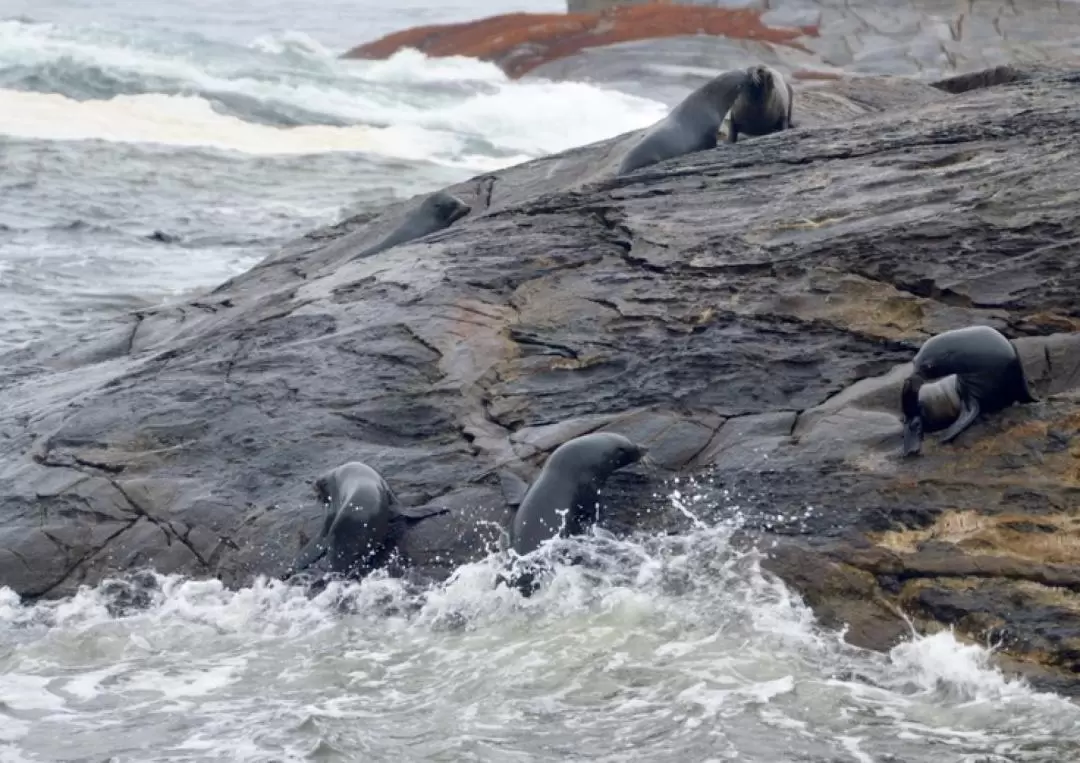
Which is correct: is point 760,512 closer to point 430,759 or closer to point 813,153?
point 430,759

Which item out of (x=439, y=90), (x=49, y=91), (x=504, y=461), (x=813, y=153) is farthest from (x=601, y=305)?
(x=439, y=90)

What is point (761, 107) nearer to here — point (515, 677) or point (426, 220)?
point (426, 220)

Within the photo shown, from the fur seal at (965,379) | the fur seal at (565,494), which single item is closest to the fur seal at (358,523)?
the fur seal at (565,494)

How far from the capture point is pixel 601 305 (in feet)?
28.1

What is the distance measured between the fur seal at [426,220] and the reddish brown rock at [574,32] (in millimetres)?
24814

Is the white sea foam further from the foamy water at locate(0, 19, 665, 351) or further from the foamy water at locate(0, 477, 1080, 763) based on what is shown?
the foamy water at locate(0, 477, 1080, 763)

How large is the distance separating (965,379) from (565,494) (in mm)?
1813

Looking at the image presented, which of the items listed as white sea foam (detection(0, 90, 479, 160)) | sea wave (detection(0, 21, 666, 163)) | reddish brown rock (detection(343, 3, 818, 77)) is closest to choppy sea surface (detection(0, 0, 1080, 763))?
sea wave (detection(0, 21, 666, 163))

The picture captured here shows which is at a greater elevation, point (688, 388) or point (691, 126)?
point (691, 126)

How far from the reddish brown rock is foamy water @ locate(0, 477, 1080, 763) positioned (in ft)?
95.9

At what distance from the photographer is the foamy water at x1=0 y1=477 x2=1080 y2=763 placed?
5.57 metres

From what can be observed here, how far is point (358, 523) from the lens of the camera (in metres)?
7.10

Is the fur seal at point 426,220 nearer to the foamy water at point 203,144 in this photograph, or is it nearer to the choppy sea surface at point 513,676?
the foamy water at point 203,144

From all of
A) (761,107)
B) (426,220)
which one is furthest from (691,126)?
(426,220)
